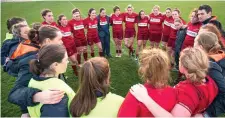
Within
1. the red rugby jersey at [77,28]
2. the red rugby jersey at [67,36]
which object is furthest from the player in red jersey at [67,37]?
the red rugby jersey at [77,28]

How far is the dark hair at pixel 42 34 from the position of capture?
10.3 feet

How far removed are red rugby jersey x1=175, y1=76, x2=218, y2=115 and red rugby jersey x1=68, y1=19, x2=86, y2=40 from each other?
4.78 metres

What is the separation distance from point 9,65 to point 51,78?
147 centimetres

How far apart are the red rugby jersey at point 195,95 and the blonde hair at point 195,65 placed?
0.25 feet

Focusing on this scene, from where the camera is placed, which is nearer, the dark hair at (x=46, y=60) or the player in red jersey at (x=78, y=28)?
the dark hair at (x=46, y=60)

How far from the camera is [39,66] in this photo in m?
2.19

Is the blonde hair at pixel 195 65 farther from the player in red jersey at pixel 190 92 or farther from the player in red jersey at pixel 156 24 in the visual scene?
the player in red jersey at pixel 156 24

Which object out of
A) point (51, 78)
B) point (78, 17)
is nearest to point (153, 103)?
point (51, 78)

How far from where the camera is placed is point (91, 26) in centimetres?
680

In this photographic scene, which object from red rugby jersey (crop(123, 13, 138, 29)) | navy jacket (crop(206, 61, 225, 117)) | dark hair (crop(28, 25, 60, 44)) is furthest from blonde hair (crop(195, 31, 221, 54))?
red rugby jersey (crop(123, 13, 138, 29))

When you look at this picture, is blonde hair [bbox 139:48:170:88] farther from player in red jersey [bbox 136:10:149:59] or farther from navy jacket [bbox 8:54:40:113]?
player in red jersey [bbox 136:10:149:59]

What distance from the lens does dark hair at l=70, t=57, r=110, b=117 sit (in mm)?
1911

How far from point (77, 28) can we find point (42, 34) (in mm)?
3436

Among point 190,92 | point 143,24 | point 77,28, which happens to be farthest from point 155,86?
point 143,24
